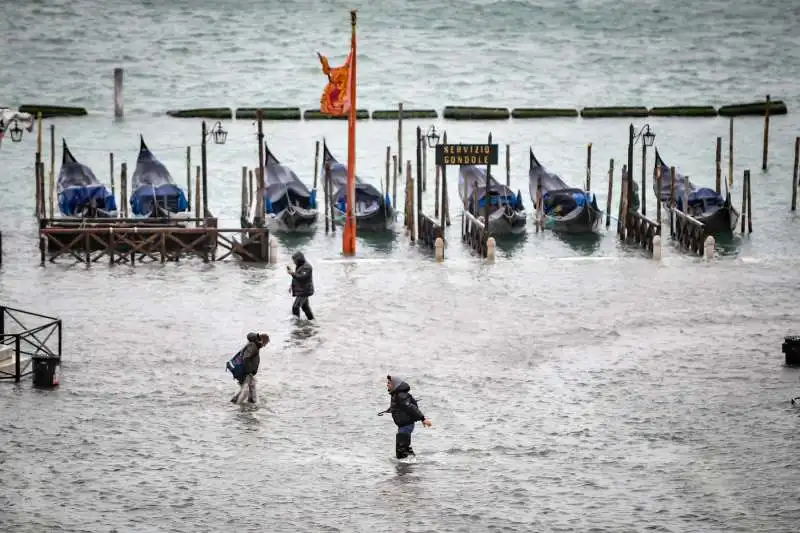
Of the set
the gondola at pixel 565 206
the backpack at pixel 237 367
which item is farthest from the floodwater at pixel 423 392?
the gondola at pixel 565 206

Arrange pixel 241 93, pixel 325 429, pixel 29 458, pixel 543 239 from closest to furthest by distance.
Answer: pixel 29 458 → pixel 325 429 → pixel 543 239 → pixel 241 93

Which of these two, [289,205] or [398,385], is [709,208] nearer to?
[289,205]

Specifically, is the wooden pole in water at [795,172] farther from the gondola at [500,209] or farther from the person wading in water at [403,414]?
the person wading in water at [403,414]

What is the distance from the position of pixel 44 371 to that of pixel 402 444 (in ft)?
22.7

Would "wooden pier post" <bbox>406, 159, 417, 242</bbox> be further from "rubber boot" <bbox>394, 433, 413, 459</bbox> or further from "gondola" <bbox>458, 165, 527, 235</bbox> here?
"rubber boot" <bbox>394, 433, 413, 459</bbox>

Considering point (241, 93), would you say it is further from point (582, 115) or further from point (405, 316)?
point (405, 316)

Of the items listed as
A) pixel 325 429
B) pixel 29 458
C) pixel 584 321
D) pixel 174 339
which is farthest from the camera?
pixel 584 321

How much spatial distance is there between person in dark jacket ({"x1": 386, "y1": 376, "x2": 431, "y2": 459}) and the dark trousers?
9.90m

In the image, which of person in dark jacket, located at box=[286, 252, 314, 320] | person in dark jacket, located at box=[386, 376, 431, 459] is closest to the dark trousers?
person in dark jacket, located at box=[286, 252, 314, 320]

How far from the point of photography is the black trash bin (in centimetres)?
2588

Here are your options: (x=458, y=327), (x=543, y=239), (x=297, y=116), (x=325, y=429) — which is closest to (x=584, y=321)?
(x=458, y=327)

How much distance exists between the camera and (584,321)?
106 feet

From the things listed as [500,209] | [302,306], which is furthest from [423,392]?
[500,209]

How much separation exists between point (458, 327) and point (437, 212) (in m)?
21.2
